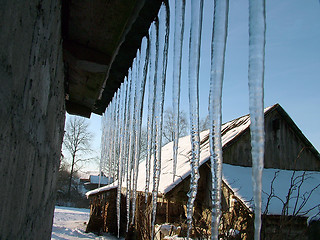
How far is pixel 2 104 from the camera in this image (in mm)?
503

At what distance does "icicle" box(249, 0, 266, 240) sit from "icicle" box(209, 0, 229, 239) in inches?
6.8

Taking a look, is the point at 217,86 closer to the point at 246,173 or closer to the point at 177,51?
the point at 177,51

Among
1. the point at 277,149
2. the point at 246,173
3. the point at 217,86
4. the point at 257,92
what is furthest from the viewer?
the point at 277,149

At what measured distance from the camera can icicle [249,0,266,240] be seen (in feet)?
3.09

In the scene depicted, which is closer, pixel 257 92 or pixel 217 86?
pixel 257 92

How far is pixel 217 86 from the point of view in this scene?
1.18 metres

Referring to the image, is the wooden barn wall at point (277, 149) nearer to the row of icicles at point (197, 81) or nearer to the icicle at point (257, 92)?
the row of icicles at point (197, 81)

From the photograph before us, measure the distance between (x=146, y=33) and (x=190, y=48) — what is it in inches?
12.0

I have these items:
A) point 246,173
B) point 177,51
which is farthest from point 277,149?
point 177,51

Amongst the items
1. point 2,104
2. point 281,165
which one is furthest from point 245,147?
point 2,104

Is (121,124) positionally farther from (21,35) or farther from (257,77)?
(21,35)

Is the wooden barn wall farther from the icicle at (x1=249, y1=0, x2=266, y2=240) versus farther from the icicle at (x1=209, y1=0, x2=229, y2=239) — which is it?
the icicle at (x1=249, y1=0, x2=266, y2=240)

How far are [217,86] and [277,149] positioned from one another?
10.3 meters

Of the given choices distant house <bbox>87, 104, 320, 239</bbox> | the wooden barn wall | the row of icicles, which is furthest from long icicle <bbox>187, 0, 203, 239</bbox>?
the wooden barn wall
